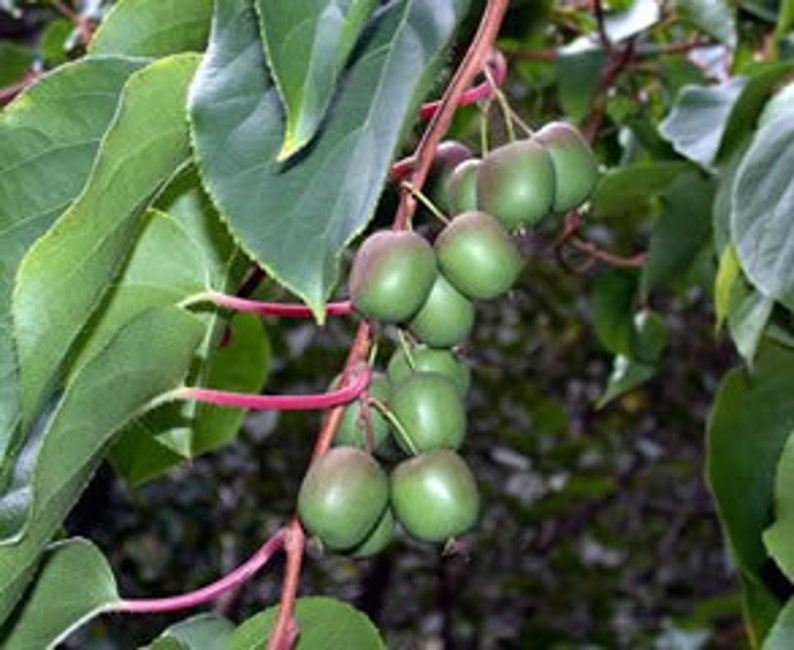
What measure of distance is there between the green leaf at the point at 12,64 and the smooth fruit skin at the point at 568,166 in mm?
995

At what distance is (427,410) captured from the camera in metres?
0.71

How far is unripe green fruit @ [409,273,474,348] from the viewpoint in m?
0.71

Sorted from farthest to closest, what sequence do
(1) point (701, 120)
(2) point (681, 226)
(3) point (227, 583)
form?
1. (2) point (681, 226)
2. (1) point (701, 120)
3. (3) point (227, 583)

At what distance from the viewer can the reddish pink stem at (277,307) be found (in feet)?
2.37

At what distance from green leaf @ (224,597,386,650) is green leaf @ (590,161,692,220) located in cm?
71

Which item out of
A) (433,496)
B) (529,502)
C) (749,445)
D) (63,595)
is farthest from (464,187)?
(529,502)

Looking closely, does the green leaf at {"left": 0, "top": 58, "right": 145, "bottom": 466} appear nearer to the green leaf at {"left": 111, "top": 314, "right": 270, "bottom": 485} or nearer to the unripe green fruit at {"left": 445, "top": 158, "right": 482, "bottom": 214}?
the unripe green fruit at {"left": 445, "top": 158, "right": 482, "bottom": 214}

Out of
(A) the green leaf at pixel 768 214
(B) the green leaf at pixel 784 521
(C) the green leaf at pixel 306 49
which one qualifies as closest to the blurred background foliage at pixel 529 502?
(A) the green leaf at pixel 768 214

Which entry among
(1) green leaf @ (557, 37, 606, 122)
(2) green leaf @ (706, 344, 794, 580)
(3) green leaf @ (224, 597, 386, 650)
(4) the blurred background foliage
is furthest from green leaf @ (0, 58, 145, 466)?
(4) the blurred background foliage

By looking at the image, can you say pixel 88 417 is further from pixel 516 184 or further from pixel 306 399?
pixel 516 184

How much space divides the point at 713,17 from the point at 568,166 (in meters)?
0.71

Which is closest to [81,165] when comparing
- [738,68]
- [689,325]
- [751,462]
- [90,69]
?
[90,69]

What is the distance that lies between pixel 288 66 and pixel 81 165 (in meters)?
0.17

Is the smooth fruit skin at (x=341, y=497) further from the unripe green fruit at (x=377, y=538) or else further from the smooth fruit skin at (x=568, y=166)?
the smooth fruit skin at (x=568, y=166)
